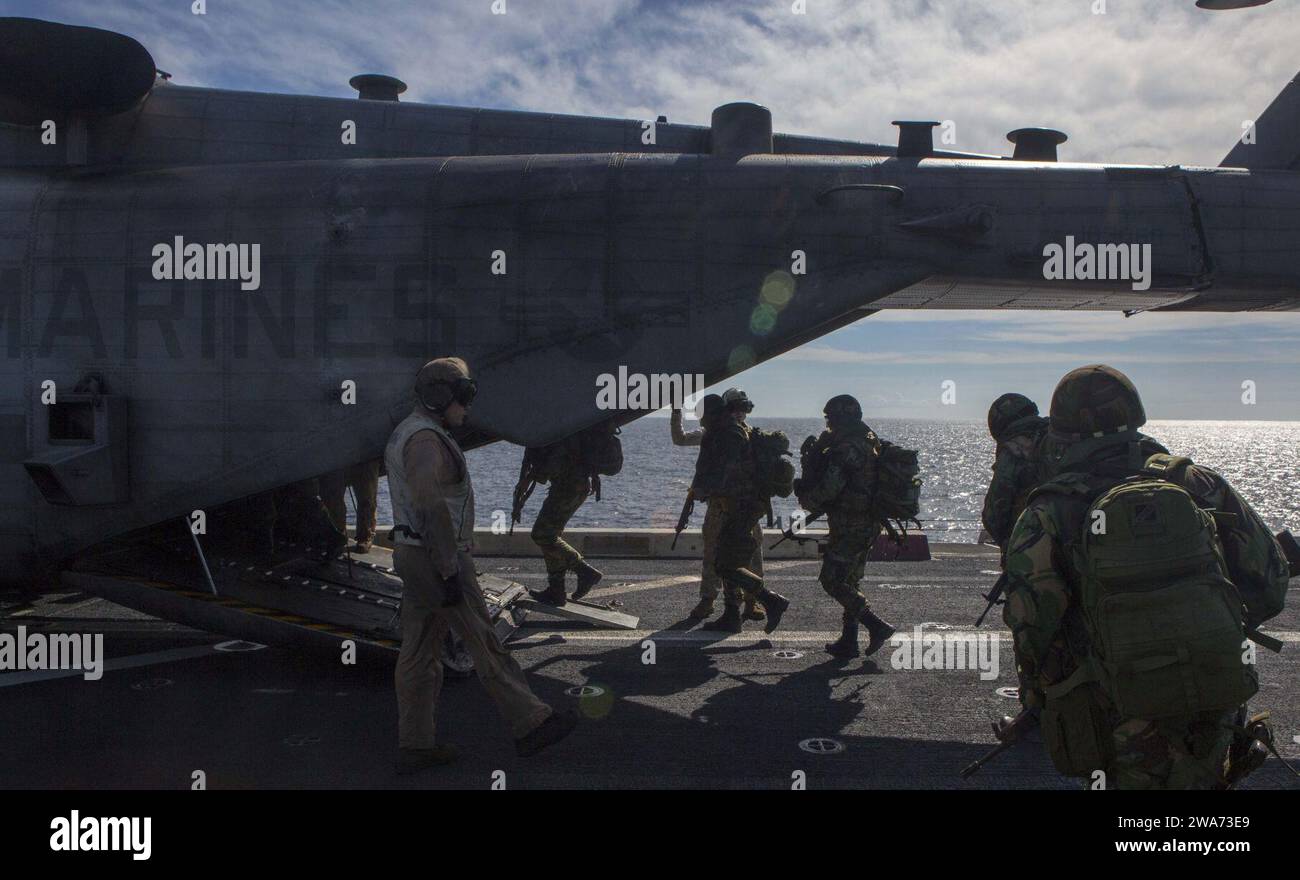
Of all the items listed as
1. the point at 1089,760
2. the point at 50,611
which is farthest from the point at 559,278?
the point at 50,611

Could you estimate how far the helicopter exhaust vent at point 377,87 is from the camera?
7.58 m

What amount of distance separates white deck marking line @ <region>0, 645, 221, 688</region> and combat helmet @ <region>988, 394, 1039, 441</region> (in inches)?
242

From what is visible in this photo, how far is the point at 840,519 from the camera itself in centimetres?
683

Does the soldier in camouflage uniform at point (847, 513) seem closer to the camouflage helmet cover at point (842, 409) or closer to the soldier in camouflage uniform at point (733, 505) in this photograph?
the camouflage helmet cover at point (842, 409)

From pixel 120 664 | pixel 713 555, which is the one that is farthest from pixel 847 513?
pixel 120 664

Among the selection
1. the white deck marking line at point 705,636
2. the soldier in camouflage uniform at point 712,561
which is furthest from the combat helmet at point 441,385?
the soldier in camouflage uniform at point 712,561

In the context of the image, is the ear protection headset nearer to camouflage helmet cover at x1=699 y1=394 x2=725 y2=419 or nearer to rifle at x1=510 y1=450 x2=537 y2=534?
rifle at x1=510 y1=450 x2=537 y2=534

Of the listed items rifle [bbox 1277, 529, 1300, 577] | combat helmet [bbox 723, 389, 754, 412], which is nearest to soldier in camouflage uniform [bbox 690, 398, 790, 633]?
combat helmet [bbox 723, 389, 754, 412]

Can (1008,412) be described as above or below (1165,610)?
above

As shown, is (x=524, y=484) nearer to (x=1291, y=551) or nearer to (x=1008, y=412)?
(x=1008, y=412)

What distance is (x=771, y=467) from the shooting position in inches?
306

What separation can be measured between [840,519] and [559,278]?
2963 millimetres

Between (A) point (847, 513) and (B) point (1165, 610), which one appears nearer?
(B) point (1165, 610)

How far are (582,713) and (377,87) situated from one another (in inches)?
229
